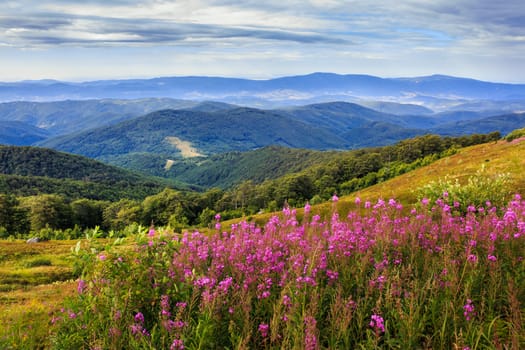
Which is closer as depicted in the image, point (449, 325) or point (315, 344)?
point (315, 344)

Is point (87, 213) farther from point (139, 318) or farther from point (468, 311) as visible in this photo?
point (468, 311)

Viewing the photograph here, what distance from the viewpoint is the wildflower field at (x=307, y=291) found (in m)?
4.45

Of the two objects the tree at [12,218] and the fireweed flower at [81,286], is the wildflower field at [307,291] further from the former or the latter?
the tree at [12,218]

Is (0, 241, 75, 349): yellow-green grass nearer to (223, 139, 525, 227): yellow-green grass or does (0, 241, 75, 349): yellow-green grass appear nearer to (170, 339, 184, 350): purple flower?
(170, 339, 184, 350): purple flower

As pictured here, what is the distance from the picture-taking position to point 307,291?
16.8 feet

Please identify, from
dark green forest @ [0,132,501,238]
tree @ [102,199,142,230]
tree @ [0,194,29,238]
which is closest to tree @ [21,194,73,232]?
dark green forest @ [0,132,501,238]

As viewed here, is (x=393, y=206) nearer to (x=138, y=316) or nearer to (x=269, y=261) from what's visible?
(x=269, y=261)

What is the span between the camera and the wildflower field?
445 cm

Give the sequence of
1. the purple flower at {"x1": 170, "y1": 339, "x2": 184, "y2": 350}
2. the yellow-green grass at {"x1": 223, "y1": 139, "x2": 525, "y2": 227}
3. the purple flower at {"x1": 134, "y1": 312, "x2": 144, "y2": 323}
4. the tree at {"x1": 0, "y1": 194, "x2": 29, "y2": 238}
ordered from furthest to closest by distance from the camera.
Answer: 1. the tree at {"x1": 0, "y1": 194, "x2": 29, "y2": 238}
2. the yellow-green grass at {"x1": 223, "y1": 139, "x2": 525, "y2": 227}
3. the purple flower at {"x1": 134, "y1": 312, "x2": 144, "y2": 323}
4. the purple flower at {"x1": 170, "y1": 339, "x2": 184, "y2": 350}

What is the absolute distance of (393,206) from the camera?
25.0ft

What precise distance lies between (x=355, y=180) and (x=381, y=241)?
10767cm

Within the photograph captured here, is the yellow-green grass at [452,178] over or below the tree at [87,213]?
over

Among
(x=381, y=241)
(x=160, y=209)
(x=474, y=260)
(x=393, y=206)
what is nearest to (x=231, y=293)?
(x=381, y=241)

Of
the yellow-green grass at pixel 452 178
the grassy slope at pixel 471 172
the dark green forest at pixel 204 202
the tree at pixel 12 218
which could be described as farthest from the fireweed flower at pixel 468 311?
the tree at pixel 12 218
